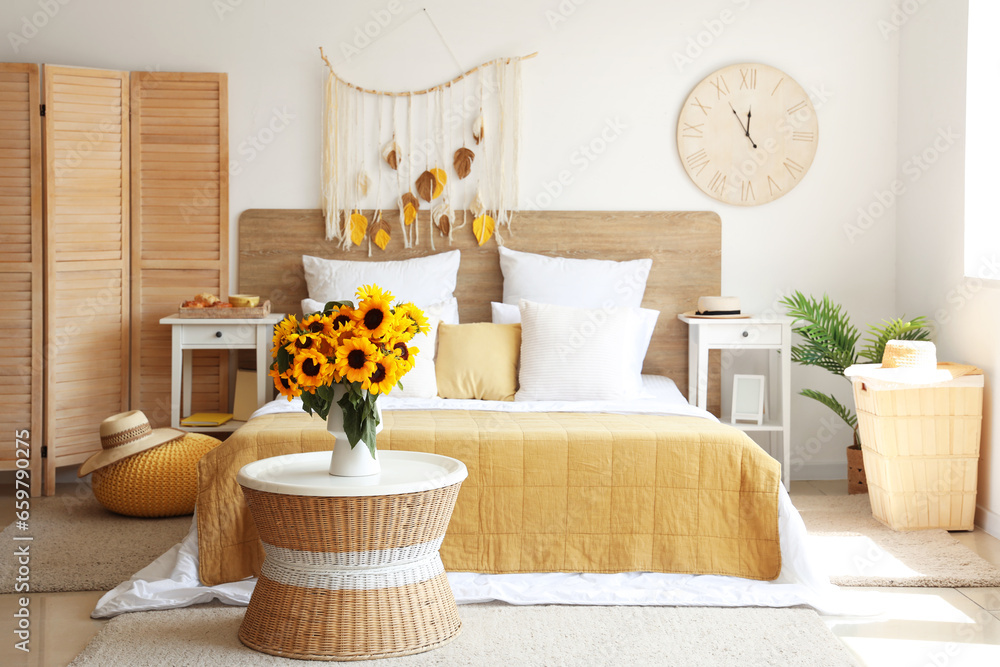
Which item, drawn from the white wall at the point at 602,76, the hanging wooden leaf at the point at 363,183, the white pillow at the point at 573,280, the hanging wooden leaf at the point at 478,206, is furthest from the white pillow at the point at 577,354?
the hanging wooden leaf at the point at 363,183

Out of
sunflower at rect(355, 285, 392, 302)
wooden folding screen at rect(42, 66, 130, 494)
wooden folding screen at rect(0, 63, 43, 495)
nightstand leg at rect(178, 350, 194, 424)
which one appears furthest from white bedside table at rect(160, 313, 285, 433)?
sunflower at rect(355, 285, 392, 302)

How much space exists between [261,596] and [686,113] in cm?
298

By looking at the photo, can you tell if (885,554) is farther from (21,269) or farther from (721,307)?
(21,269)

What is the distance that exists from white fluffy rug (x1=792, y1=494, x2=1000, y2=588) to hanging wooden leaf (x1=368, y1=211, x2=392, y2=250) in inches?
86.3

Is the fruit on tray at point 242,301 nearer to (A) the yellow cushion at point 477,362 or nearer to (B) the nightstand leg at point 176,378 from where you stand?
(B) the nightstand leg at point 176,378

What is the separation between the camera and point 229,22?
13.7ft

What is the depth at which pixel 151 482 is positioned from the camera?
352 cm

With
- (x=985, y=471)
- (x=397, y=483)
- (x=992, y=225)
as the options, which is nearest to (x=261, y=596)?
(x=397, y=483)

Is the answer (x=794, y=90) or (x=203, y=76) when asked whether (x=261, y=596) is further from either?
(x=794, y=90)

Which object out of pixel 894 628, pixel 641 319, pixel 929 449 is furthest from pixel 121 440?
pixel 929 449

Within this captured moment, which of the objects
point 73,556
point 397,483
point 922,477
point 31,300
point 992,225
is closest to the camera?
point 397,483

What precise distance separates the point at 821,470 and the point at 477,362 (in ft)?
6.12

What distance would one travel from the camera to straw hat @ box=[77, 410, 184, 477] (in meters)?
3.49

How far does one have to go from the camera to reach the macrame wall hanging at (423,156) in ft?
13.8
